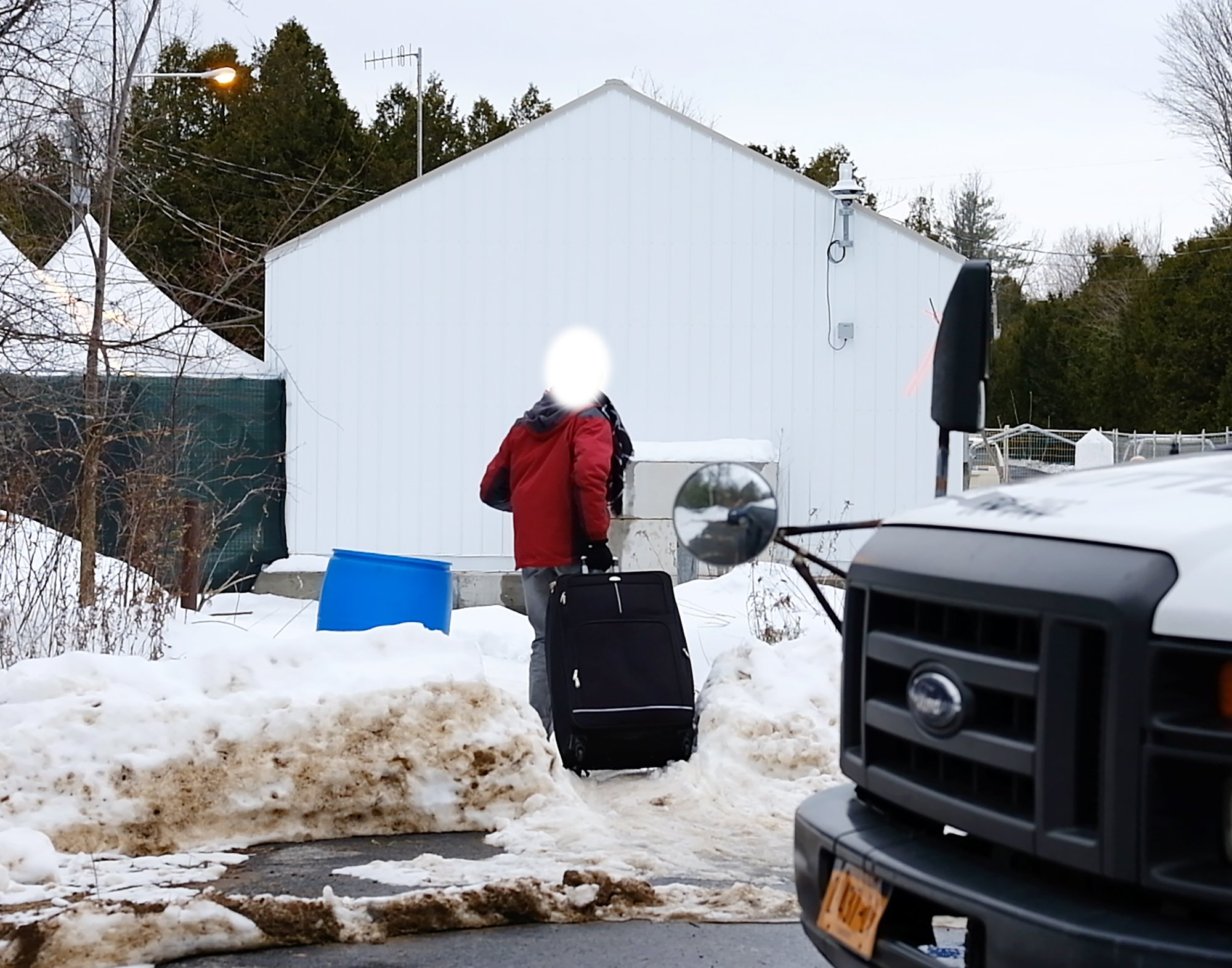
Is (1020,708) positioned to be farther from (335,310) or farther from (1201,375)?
(1201,375)

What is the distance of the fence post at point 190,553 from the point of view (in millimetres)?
8812

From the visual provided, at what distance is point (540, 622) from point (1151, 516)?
475cm

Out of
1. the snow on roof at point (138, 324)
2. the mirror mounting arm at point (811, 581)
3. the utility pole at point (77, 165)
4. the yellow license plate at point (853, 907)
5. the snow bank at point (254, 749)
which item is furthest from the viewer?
the snow on roof at point (138, 324)

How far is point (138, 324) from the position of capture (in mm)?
10672

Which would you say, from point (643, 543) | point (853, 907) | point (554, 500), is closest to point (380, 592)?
point (554, 500)

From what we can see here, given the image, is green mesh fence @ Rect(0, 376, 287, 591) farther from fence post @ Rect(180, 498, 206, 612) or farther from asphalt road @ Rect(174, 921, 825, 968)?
asphalt road @ Rect(174, 921, 825, 968)

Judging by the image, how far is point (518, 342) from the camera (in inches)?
594

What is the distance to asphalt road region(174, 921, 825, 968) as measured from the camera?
13.0 feet

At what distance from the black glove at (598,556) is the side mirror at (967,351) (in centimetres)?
337

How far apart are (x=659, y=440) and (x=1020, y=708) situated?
12.9m

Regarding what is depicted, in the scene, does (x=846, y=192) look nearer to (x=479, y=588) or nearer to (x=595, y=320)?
(x=595, y=320)

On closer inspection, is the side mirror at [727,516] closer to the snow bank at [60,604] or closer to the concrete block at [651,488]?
the snow bank at [60,604]

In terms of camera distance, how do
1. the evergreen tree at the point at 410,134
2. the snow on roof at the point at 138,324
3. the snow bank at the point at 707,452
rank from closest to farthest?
the snow on roof at the point at 138,324 < the snow bank at the point at 707,452 < the evergreen tree at the point at 410,134

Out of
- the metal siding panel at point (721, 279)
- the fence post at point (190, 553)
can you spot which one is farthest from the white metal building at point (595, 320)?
the fence post at point (190, 553)
